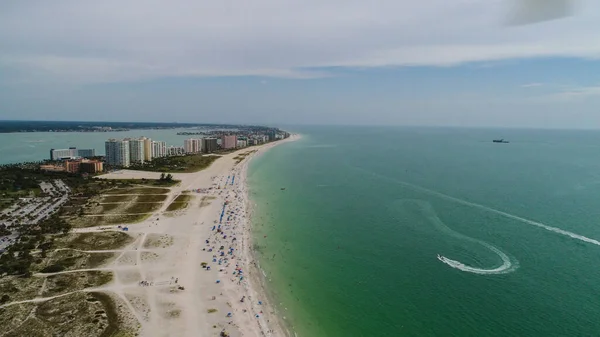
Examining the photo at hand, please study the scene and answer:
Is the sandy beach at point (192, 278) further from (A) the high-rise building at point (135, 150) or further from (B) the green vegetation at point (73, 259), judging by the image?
(A) the high-rise building at point (135, 150)

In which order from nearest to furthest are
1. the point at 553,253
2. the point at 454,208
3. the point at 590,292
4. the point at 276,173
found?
the point at 590,292 < the point at 553,253 < the point at 454,208 < the point at 276,173

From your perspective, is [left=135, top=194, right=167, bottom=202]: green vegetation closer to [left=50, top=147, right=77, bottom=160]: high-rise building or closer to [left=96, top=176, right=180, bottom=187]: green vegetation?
[left=96, top=176, right=180, bottom=187]: green vegetation

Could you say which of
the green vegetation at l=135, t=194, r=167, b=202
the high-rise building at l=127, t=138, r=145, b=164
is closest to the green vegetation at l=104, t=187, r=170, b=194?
the green vegetation at l=135, t=194, r=167, b=202

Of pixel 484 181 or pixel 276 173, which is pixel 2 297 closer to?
pixel 276 173

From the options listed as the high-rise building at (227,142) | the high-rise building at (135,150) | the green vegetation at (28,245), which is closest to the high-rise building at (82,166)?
the high-rise building at (135,150)

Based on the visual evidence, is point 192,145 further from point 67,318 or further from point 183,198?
point 67,318

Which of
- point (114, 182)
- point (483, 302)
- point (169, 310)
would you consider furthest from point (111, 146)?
point (483, 302)

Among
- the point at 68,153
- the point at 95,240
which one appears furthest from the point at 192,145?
the point at 95,240
